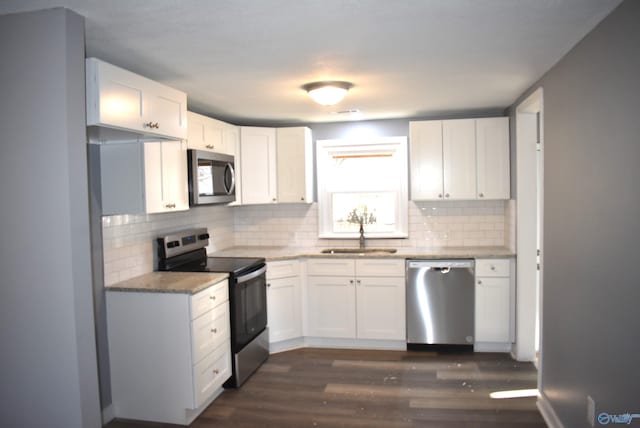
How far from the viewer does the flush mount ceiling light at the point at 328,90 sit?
3.36 meters

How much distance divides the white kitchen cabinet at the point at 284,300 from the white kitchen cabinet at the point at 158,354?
1.26 meters

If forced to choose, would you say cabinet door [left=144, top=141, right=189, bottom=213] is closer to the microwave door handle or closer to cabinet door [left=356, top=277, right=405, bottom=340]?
the microwave door handle

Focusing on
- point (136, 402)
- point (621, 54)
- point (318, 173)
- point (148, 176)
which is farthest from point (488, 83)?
point (136, 402)

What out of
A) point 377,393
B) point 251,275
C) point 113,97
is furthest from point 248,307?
point 113,97

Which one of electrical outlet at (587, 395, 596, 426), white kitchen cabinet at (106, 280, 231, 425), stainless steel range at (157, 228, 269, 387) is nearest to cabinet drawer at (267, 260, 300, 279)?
stainless steel range at (157, 228, 269, 387)

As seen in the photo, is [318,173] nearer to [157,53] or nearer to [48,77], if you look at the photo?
[157,53]

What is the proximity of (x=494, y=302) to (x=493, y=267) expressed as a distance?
0.33 m

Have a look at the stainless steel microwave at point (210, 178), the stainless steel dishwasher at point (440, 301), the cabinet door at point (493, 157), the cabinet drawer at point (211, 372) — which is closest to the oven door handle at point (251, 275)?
the cabinet drawer at point (211, 372)

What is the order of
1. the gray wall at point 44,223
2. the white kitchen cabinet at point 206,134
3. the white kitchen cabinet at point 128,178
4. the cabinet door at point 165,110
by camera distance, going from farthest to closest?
1. the white kitchen cabinet at point 206,134
2. the white kitchen cabinet at point 128,178
3. the cabinet door at point 165,110
4. the gray wall at point 44,223

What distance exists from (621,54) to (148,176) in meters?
2.69

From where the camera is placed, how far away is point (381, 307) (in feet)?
14.8

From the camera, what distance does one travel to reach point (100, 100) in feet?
7.82

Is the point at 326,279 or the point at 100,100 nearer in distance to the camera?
the point at 100,100

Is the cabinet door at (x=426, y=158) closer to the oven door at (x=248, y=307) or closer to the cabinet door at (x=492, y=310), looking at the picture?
the cabinet door at (x=492, y=310)
